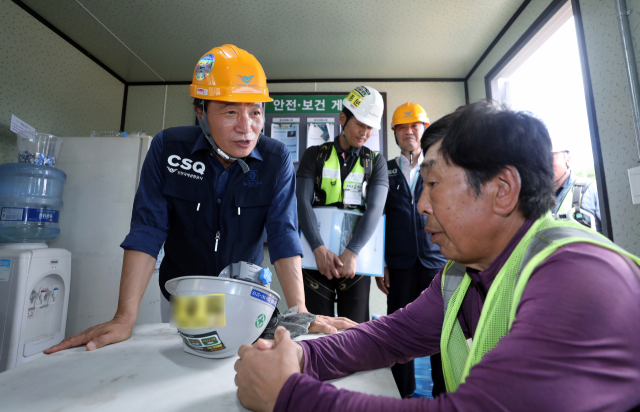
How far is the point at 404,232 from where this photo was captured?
2.02 metres

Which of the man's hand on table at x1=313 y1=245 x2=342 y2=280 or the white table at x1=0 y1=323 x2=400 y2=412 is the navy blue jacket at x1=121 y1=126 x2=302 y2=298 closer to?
the white table at x1=0 y1=323 x2=400 y2=412

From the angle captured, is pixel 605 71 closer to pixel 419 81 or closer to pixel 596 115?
pixel 596 115

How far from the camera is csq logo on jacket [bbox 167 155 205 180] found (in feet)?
3.75

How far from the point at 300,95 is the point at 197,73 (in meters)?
2.37

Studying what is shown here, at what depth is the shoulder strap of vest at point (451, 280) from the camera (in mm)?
725

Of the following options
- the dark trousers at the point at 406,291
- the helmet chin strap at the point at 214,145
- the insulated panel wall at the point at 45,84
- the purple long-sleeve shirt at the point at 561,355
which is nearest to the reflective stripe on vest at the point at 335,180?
the dark trousers at the point at 406,291

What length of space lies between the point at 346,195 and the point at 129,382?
1.49m

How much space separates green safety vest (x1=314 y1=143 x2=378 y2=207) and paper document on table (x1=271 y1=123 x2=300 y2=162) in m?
1.35

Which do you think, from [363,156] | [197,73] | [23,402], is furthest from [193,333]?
[363,156]

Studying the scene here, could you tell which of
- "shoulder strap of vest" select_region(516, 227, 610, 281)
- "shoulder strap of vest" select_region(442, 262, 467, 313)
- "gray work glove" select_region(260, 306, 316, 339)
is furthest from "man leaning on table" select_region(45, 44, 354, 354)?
"shoulder strap of vest" select_region(516, 227, 610, 281)

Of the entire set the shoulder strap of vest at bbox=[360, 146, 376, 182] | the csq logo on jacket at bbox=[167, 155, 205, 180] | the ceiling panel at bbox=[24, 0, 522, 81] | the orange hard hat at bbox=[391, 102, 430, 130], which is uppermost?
the ceiling panel at bbox=[24, 0, 522, 81]

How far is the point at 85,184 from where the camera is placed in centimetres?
252

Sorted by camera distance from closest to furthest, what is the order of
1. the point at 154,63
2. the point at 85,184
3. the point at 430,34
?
the point at 85,184 → the point at 430,34 → the point at 154,63

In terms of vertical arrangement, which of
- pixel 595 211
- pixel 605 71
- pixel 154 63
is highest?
pixel 154 63
